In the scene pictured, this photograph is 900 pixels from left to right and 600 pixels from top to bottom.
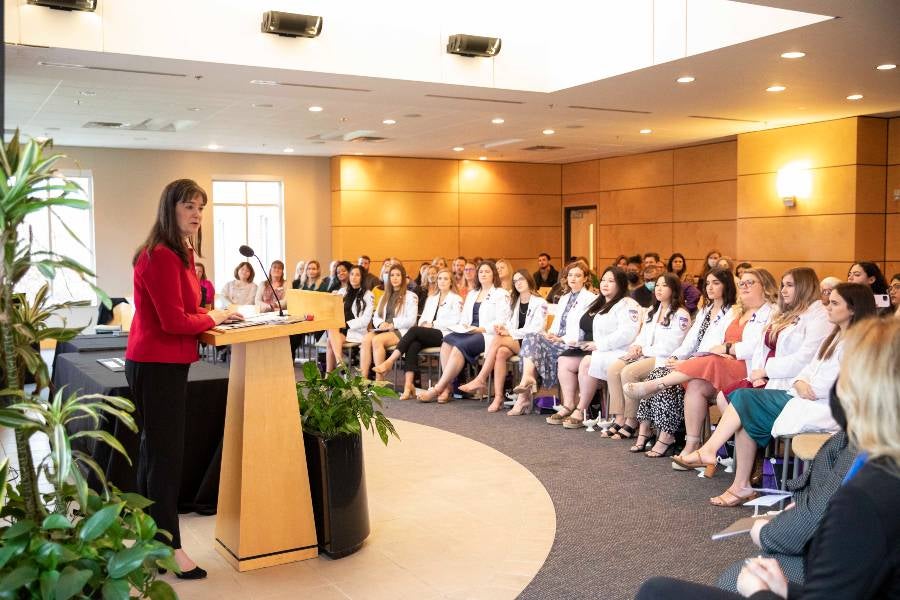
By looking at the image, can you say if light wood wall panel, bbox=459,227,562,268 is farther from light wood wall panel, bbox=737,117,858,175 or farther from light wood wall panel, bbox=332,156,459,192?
light wood wall panel, bbox=737,117,858,175

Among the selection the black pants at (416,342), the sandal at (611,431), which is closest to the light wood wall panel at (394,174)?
the black pants at (416,342)

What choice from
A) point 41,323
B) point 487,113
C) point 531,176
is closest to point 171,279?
point 41,323

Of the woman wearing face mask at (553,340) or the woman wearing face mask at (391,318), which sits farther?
the woman wearing face mask at (391,318)

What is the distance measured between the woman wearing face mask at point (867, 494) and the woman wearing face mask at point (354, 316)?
812 cm

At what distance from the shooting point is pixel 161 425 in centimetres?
375

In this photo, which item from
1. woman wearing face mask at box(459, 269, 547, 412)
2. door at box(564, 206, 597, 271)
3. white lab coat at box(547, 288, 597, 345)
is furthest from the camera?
door at box(564, 206, 597, 271)

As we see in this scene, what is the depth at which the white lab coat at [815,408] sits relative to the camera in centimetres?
476

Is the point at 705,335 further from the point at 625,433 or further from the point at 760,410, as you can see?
the point at 760,410

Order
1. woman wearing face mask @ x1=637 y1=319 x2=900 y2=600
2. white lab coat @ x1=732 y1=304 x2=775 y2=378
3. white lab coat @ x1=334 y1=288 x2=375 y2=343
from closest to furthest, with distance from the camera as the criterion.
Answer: woman wearing face mask @ x1=637 y1=319 x2=900 y2=600 → white lab coat @ x1=732 y1=304 x2=775 y2=378 → white lab coat @ x1=334 y1=288 x2=375 y2=343

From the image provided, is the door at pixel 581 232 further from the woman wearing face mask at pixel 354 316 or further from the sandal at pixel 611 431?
the sandal at pixel 611 431

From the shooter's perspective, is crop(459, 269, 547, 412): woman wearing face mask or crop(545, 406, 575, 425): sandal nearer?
crop(545, 406, 575, 425): sandal

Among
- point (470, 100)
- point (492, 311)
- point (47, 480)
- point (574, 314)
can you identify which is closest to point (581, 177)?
point (470, 100)

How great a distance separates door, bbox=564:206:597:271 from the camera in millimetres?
17297

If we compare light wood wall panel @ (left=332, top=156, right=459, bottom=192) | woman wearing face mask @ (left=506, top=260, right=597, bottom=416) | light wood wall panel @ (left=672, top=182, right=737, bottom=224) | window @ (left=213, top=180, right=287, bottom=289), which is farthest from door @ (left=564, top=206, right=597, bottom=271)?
woman wearing face mask @ (left=506, top=260, right=597, bottom=416)
